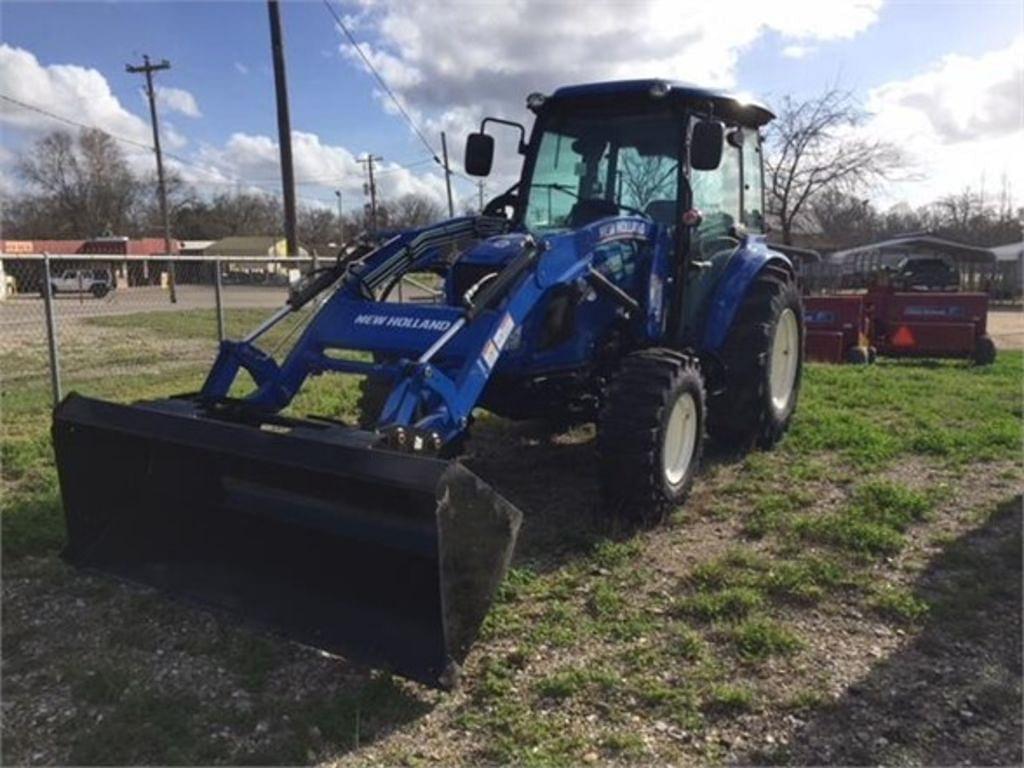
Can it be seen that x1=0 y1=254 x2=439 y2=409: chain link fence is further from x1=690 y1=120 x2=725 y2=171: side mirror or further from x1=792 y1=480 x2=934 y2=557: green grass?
x1=792 y1=480 x2=934 y2=557: green grass

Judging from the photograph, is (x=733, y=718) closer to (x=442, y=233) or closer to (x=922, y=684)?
(x=922, y=684)

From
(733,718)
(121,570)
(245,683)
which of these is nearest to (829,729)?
(733,718)

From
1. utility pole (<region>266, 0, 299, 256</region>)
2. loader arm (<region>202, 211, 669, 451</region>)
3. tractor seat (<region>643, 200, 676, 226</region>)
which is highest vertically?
utility pole (<region>266, 0, 299, 256</region>)

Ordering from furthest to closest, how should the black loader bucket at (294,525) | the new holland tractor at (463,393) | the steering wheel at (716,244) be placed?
the steering wheel at (716,244) → the new holland tractor at (463,393) → the black loader bucket at (294,525)

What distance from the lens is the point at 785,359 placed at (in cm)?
751

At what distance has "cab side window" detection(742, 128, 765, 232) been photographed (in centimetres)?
689

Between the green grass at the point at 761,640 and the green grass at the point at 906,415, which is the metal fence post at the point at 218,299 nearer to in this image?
the green grass at the point at 906,415

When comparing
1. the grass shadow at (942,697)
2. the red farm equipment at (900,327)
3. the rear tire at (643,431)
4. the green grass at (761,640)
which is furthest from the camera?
the red farm equipment at (900,327)

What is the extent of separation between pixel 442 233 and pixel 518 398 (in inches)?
44.8

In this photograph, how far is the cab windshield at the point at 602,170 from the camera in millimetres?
5891

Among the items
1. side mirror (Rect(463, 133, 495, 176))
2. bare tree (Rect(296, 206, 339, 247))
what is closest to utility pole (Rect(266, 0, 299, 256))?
side mirror (Rect(463, 133, 495, 176))

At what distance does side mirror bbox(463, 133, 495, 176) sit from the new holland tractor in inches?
0.6

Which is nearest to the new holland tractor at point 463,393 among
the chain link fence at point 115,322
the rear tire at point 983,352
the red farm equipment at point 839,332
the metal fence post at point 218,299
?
the chain link fence at point 115,322

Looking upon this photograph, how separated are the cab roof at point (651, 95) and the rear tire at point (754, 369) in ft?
4.15
